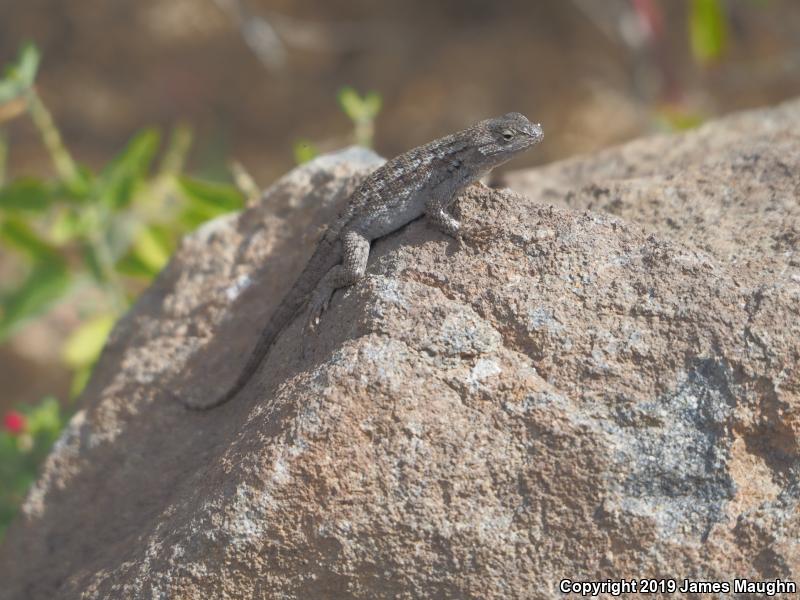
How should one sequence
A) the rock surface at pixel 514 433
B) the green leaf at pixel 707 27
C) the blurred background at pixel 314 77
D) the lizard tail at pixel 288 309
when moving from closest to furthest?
1. the rock surface at pixel 514 433
2. the lizard tail at pixel 288 309
3. the green leaf at pixel 707 27
4. the blurred background at pixel 314 77

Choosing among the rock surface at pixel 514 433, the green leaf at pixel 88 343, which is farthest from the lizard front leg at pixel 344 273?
the green leaf at pixel 88 343

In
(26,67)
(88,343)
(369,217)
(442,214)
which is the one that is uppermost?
(26,67)

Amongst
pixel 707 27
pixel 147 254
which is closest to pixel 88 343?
pixel 147 254

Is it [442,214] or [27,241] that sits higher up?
[27,241]

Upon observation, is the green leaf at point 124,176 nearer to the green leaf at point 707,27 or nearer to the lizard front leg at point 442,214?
the lizard front leg at point 442,214

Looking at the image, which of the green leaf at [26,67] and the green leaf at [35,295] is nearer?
the green leaf at [26,67]

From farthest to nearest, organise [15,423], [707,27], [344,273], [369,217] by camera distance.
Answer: [707,27], [15,423], [369,217], [344,273]

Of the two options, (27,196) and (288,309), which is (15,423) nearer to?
(27,196)
